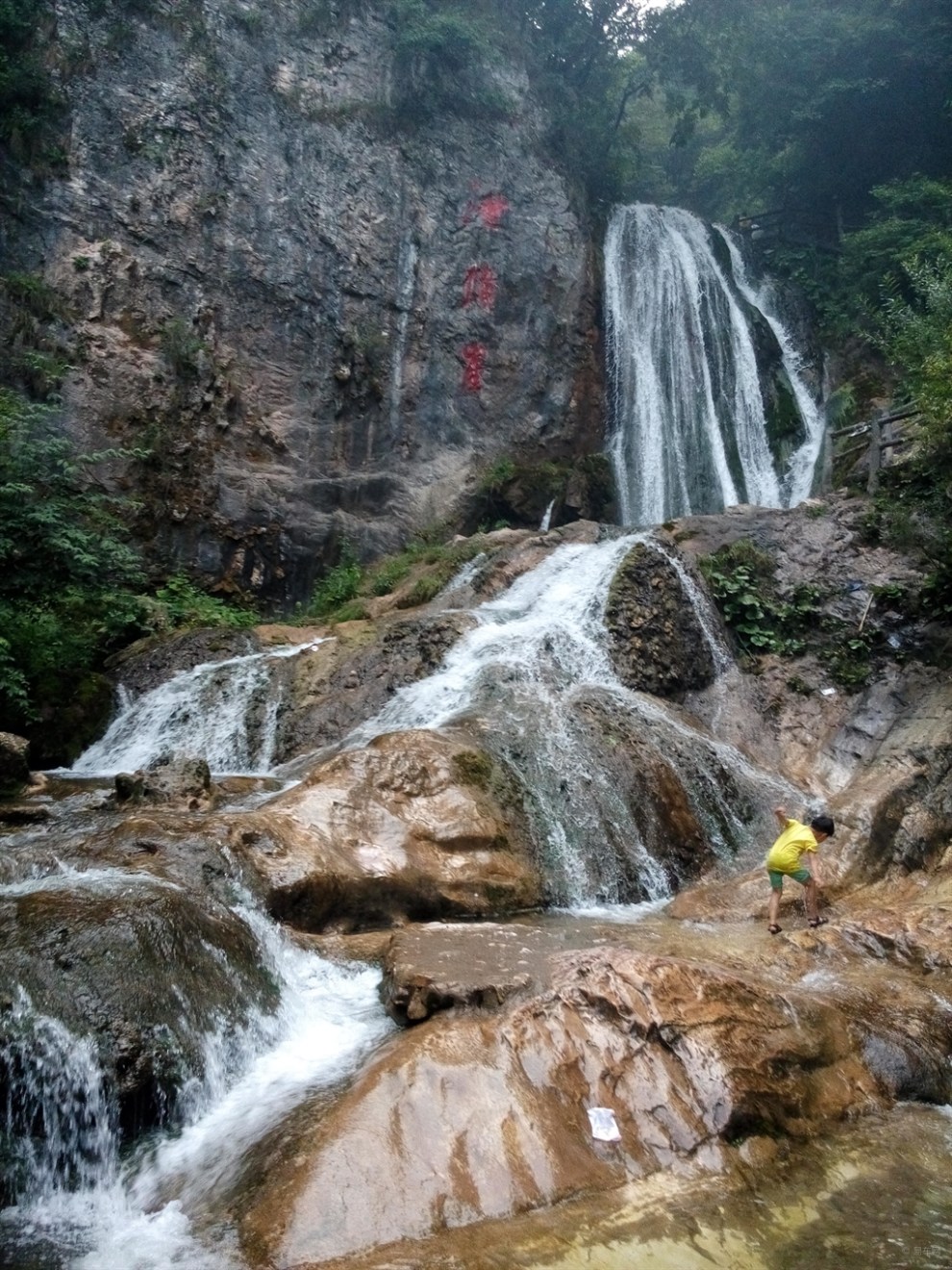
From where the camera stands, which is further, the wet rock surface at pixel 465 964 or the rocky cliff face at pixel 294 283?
the rocky cliff face at pixel 294 283

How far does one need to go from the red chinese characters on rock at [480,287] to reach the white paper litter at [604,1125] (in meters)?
19.1

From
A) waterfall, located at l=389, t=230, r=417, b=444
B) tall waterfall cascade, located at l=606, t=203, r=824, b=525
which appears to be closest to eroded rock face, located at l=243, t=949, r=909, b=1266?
tall waterfall cascade, located at l=606, t=203, r=824, b=525

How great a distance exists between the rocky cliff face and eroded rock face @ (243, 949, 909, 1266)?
1293 centimetres

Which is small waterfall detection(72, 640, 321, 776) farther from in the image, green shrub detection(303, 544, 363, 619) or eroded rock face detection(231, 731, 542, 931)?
green shrub detection(303, 544, 363, 619)

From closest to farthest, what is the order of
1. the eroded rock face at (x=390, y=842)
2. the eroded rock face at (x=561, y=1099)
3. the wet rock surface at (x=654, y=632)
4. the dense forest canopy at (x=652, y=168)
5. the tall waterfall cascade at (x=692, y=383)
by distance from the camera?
the eroded rock face at (x=561, y=1099), the eroded rock face at (x=390, y=842), the wet rock surface at (x=654, y=632), the dense forest canopy at (x=652, y=168), the tall waterfall cascade at (x=692, y=383)

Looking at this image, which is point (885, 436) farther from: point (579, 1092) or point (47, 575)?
point (579, 1092)

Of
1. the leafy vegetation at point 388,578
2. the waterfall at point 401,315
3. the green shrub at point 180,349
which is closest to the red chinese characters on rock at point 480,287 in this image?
the waterfall at point 401,315

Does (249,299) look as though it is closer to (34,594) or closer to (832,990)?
(34,594)

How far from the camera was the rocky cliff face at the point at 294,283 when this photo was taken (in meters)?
15.9

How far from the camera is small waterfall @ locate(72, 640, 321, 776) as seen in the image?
10.5 m

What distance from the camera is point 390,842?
7.01 m

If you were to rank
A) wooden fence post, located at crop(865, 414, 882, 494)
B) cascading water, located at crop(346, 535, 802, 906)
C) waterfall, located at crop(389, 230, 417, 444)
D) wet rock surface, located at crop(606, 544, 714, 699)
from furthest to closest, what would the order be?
waterfall, located at crop(389, 230, 417, 444) → wooden fence post, located at crop(865, 414, 882, 494) → wet rock surface, located at crop(606, 544, 714, 699) → cascading water, located at crop(346, 535, 802, 906)

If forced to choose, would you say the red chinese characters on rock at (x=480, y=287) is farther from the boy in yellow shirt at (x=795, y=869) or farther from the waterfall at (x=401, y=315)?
the boy in yellow shirt at (x=795, y=869)

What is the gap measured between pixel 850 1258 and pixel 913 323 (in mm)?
14865
